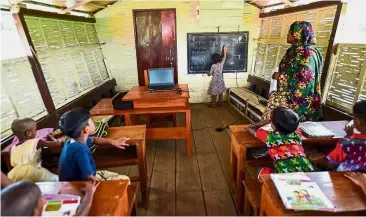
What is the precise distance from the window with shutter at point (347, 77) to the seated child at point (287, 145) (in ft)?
4.35

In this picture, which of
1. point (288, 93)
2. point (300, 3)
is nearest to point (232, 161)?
point (288, 93)

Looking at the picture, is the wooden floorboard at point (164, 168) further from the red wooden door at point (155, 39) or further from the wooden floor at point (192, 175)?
the red wooden door at point (155, 39)

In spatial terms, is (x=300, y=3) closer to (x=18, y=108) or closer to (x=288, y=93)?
(x=288, y=93)

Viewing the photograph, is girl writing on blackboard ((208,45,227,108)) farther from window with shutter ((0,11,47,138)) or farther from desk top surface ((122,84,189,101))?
window with shutter ((0,11,47,138))

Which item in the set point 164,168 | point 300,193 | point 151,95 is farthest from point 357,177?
point 151,95

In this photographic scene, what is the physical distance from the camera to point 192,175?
2486 millimetres

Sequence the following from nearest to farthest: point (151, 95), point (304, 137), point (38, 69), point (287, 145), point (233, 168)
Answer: point (287, 145) < point (304, 137) < point (233, 168) < point (38, 69) < point (151, 95)

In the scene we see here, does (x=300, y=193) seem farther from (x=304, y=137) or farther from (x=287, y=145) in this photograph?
(x=304, y=137)

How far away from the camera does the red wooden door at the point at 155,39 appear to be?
469 cm

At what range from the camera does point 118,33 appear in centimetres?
→ 478

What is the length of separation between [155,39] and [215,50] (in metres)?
1.33

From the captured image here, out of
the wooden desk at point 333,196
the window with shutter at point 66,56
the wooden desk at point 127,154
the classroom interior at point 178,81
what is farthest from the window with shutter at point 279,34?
the window with shutter at point 66,56

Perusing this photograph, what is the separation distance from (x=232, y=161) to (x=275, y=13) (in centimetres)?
316

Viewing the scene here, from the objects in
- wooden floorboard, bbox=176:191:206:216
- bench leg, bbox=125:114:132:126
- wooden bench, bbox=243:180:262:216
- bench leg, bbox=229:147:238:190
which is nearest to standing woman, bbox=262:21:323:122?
bench leg, bbox=229:147:238:190
